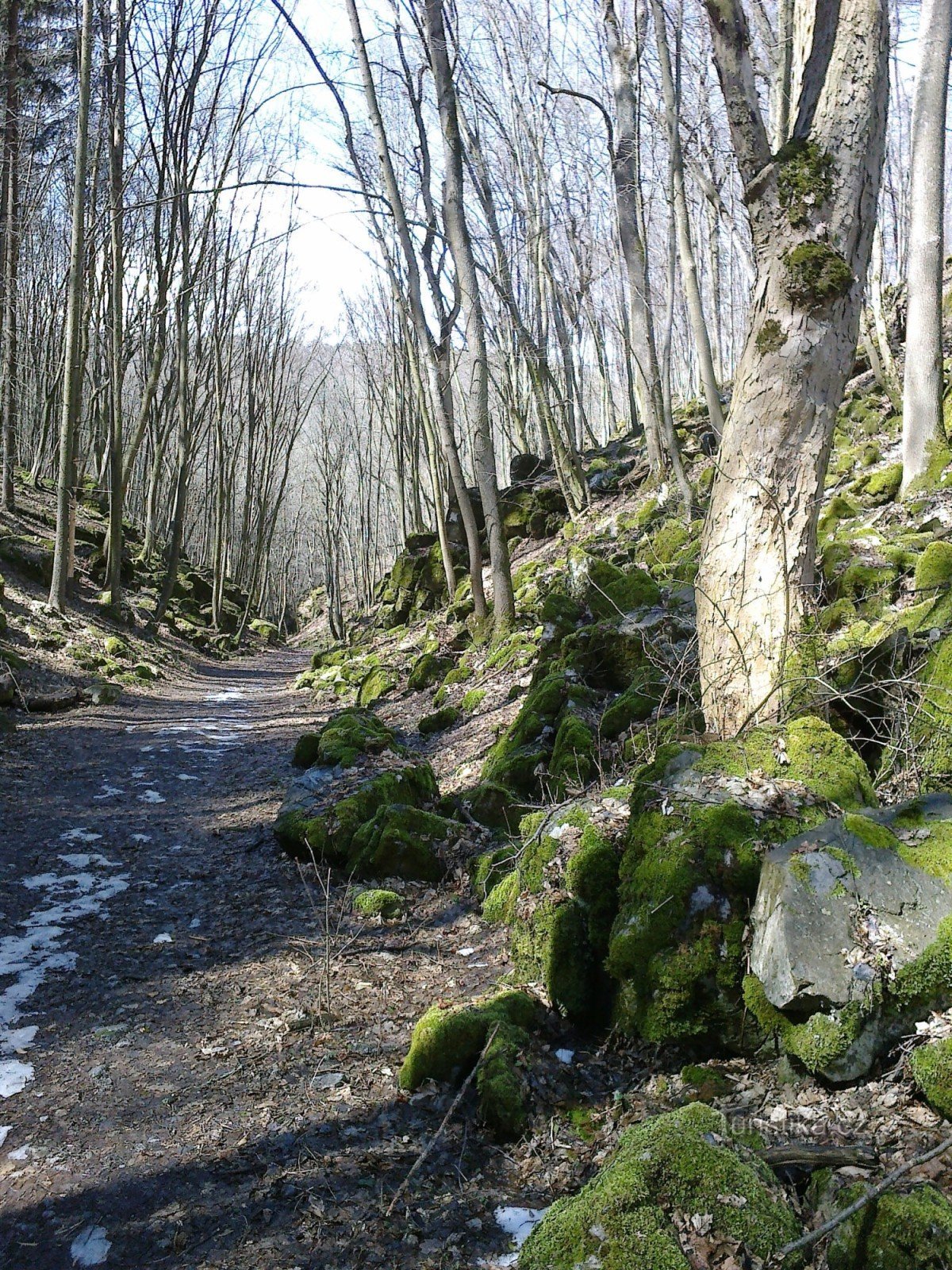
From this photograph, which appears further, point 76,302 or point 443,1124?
point 76,302

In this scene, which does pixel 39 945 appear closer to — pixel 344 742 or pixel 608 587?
pixel 344 742

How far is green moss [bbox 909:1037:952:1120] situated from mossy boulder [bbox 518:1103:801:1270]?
65cm

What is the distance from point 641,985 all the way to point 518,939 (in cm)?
91

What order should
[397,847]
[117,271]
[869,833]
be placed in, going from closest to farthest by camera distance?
[869,833]
[397,847]
[117,271]

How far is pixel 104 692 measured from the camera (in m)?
11.3

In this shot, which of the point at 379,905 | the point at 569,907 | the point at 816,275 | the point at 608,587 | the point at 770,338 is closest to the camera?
the point at 569,907

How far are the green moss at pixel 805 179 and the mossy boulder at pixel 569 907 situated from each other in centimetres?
324

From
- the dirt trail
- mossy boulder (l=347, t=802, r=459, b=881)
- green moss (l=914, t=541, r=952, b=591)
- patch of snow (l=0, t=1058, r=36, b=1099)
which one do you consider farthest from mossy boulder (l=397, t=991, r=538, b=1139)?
green moss (l=914, t=541, r=952, b=591)

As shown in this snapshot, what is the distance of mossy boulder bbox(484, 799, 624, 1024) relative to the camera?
3750 millimetres

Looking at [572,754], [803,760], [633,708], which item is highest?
[803,760]

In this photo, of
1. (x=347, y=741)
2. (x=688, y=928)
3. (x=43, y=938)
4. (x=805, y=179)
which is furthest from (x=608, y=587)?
(x=43, y=938)

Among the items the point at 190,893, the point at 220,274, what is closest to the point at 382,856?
the point at 190,893

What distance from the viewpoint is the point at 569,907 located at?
156 inches

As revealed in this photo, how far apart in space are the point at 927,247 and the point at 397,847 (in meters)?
8.02
